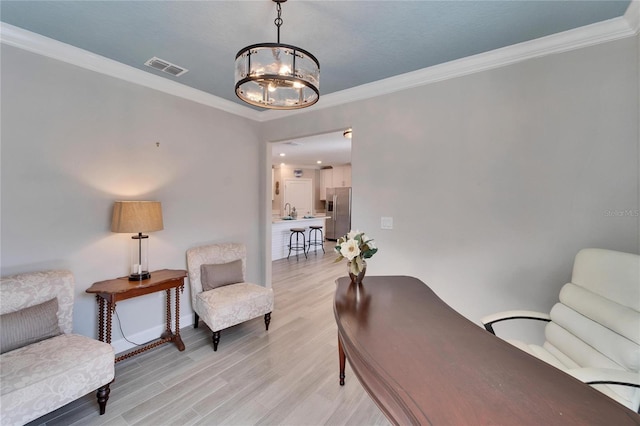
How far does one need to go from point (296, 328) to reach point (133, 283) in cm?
171

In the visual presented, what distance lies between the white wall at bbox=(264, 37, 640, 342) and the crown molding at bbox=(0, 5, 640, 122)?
69 mm

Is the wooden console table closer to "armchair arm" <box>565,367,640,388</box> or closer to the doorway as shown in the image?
the doorway

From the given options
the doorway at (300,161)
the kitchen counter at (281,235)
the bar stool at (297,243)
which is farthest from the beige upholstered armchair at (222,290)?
the bar stool at (297,243)

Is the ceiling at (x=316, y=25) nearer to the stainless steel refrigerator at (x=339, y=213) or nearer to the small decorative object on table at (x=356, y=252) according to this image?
the small decorative object on table at (x=356, y=252)

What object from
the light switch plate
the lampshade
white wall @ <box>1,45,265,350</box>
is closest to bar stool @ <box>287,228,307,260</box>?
white wall @ <box>1,45,265,350</box>

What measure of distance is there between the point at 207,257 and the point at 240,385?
1439 mm

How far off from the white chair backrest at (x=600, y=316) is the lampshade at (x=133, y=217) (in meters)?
3.19

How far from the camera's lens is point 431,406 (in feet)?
2.61

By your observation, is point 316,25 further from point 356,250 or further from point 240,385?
point 240,385

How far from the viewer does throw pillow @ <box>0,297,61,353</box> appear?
5.75 ft

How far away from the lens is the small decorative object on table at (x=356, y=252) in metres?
1.78

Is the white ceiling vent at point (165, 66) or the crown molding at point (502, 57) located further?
the white ceiling vent at point (165, 66)

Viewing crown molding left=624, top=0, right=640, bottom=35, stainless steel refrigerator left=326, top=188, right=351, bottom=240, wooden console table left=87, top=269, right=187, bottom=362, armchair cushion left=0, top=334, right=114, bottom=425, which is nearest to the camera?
armchair cushion left=0, top=334, right=114, bottom=425

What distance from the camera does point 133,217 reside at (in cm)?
239
